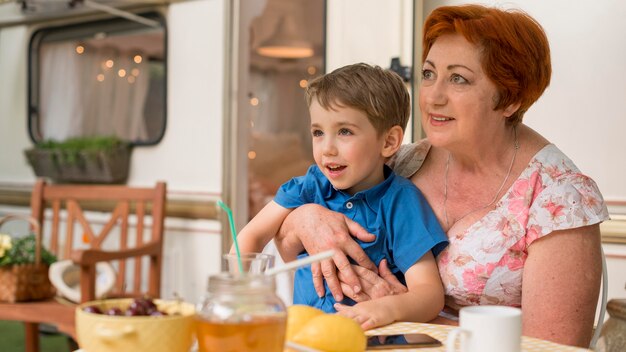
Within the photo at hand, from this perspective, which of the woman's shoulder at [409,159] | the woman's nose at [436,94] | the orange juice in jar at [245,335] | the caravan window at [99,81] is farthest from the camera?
the caravan window at [99,81]

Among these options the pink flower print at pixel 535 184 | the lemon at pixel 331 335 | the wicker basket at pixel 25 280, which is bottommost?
the wicker basket at pixel 25 280

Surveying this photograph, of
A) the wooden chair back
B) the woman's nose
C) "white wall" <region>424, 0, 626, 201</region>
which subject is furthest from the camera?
the wooden chair back

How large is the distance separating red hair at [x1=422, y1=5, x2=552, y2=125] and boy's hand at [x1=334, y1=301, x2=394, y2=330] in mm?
719

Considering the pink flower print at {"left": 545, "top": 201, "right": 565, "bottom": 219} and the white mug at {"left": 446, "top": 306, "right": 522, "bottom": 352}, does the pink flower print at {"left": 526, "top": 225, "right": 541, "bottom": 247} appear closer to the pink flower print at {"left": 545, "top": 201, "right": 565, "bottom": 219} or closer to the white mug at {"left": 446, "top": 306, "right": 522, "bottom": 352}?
the pink flower print at {"left": 545, "top": 201, "right": 565, "bottom": 219}

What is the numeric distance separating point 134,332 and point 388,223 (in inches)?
38.7

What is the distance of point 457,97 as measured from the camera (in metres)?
1.98

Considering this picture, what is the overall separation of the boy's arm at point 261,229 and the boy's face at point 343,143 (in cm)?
26

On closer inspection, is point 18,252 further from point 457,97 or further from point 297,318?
point 297,318

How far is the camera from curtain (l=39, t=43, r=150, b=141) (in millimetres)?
5586

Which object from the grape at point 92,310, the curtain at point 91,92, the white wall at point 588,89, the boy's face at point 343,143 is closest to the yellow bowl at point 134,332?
the grape at point 92,310

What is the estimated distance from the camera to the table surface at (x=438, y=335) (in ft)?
4.55

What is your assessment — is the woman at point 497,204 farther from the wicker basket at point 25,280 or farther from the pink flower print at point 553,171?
the wicker basket at point 25,280

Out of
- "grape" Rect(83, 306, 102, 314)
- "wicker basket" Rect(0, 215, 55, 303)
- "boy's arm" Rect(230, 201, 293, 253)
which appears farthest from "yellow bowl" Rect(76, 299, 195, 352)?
"wicker basket" Rect(0, 215, 55, 303)

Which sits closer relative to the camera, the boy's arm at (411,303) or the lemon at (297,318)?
the lemon at (297,318)
